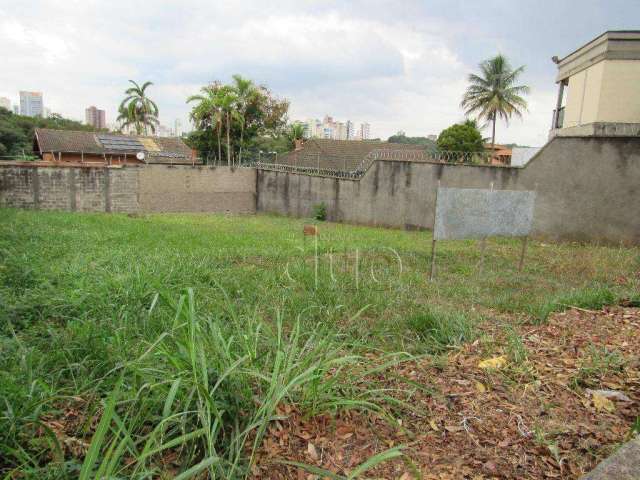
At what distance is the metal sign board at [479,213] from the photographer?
5621mm

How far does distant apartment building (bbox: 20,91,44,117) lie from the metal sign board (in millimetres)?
85431

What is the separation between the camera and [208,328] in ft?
8.70

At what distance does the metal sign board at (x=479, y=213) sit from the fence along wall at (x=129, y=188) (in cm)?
1399

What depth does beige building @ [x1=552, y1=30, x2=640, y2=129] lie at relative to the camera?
35.8 feet

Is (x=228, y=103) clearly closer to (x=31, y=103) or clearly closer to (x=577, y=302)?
(x=577, y=302)

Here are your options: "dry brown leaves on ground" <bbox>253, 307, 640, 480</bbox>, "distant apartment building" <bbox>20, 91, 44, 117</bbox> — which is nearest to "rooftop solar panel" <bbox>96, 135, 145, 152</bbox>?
"dry brown leaves on ground" <bbox>253, 307, 640, 480</bbox>

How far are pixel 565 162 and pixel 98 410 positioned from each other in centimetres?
1055

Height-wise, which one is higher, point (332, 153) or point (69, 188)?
point (332, 153)

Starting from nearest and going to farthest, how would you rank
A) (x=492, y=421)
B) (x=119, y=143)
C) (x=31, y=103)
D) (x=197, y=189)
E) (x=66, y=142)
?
(x=492, y=421), (x=197, y=189), (x=66, y=142), (x=119, y=143), (x=31, y=103)

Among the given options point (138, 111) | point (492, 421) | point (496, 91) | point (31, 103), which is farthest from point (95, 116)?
point (492, 421)

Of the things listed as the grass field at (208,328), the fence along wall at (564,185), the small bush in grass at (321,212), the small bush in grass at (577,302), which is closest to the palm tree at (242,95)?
the small bush in grass at (321,212)

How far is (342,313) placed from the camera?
3.67 meters

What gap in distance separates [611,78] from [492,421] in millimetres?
12157

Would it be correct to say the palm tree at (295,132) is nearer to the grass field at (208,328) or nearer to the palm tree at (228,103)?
the palm tree at (228,103)
